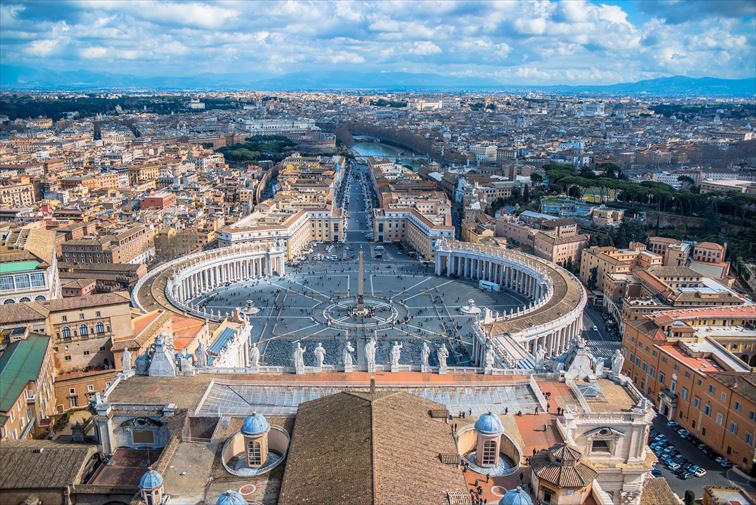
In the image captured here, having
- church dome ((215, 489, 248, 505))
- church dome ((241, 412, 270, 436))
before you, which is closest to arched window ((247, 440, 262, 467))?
church dome ((241, 412, 270, 436))

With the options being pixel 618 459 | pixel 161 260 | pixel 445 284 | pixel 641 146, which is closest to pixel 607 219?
pixel 445 284

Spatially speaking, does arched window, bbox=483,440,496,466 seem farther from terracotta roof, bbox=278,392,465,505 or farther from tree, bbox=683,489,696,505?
tree, bbox=683,489,696,505

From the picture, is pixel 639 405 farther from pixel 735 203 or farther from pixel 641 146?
pixel 641 146

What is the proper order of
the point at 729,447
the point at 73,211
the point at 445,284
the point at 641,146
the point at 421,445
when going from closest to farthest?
Result: the point at 421,445, the point at 729,447, the point at 445,284, the point at 73,211, the point at 641,146

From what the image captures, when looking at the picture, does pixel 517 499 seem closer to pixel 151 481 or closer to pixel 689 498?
pixel 151 481

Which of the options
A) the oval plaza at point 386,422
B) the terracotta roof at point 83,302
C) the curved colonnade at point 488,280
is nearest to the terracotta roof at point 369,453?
the oval plaza at point 386,422
